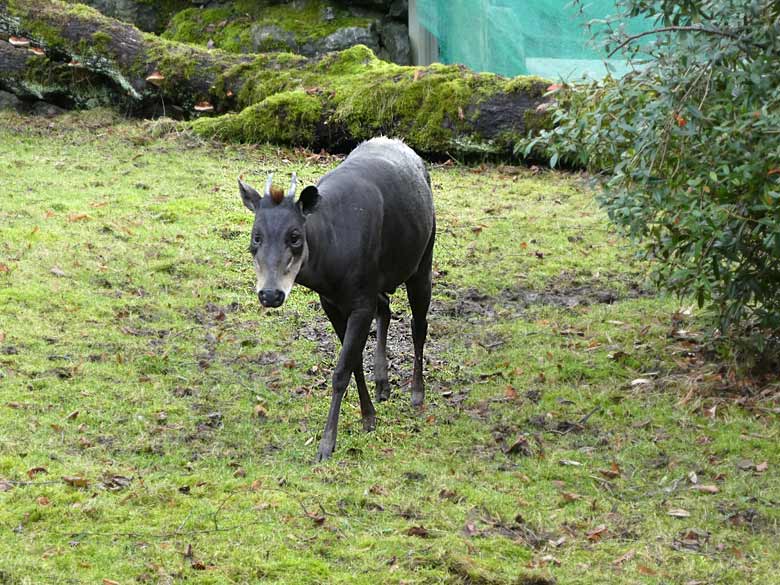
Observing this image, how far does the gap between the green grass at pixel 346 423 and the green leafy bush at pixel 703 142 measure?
35.0 inches

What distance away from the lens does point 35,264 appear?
10117mm

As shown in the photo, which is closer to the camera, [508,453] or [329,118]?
[508,453]

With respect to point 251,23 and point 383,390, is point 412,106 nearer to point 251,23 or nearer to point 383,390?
point 251,23

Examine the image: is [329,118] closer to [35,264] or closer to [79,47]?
[79,47]

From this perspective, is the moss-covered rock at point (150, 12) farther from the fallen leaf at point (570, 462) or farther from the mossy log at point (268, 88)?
the fallen leaf at point (570, 462)

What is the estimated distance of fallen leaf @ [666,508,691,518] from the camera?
613cm

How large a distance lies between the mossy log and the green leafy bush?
6.42 metres

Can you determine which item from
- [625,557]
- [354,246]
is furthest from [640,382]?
[625,557]

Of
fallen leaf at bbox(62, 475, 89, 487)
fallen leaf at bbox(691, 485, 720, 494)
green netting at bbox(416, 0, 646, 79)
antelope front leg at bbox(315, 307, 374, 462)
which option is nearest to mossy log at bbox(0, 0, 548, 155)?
green netting at bbox(416, 0, 646, 79)

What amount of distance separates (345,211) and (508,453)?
189cm

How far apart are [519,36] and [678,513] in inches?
389

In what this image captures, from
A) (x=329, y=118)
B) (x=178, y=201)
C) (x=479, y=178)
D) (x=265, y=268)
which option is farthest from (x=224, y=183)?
(x=265, y=268)

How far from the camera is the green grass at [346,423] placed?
219 inches

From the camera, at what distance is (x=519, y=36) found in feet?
48.6
